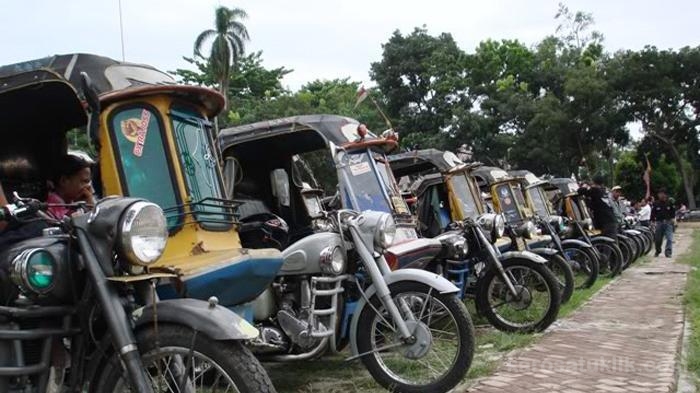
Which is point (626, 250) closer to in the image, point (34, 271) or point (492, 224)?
point (492, 224)

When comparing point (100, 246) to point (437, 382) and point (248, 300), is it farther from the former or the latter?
point (437, 382)

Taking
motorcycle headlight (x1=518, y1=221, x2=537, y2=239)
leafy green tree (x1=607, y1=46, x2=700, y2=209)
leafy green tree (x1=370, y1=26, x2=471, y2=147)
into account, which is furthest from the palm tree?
motorcycle headlight (x1=518, y1=221, x2=537, y2=239)

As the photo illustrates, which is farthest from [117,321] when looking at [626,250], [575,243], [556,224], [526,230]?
[626,250]

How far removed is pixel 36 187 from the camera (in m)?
5.52

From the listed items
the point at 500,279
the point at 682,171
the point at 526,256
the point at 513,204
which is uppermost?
the point at 682,171

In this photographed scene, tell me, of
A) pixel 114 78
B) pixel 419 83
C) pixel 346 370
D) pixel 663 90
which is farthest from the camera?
pixel 419 83

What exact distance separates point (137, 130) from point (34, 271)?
1.63 meters

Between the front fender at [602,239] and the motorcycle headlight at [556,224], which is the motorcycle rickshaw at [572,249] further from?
the front fender at [602,239]

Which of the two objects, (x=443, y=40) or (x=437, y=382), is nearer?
(x=437, y=382)

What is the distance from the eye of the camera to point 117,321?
Answer: 2740mm

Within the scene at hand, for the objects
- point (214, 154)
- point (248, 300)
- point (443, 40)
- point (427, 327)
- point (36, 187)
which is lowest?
point (427, 327)

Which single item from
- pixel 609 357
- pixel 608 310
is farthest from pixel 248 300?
pixel 608 310

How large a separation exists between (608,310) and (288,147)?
4.15 meters

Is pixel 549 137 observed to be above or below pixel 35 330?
above
